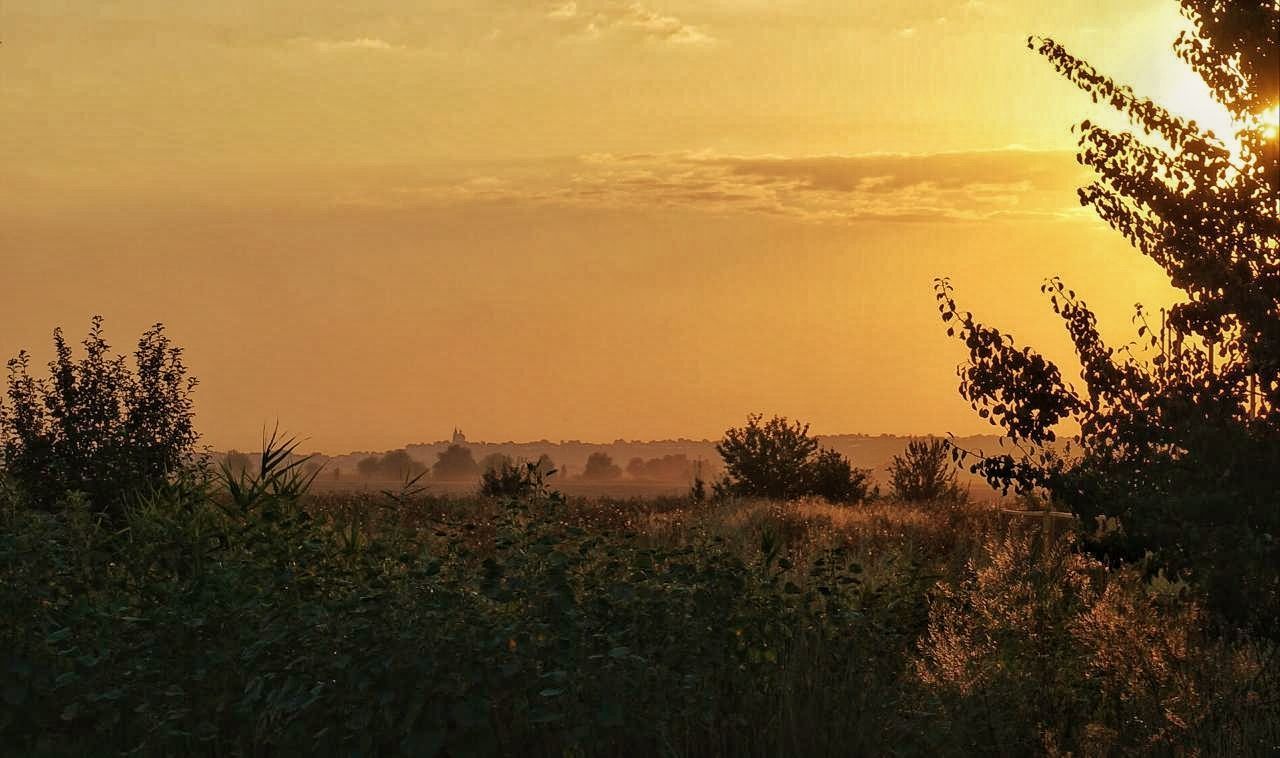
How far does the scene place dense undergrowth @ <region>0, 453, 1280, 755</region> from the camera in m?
7.50

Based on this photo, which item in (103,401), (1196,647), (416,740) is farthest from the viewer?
(103,401)

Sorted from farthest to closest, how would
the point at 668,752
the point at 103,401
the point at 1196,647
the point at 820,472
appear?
the point at 820,472
the point at 103,401
the point at 1196,647
the point at 668,752

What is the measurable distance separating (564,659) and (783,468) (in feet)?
83.2

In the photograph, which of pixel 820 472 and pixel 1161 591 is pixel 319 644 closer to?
Result: pixel 1161 591

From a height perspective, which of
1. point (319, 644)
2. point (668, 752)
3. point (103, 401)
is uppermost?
point (103, 401)

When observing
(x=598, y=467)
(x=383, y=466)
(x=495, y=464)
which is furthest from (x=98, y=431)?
(x=598, y=467)

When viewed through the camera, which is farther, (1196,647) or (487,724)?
(1196,647)

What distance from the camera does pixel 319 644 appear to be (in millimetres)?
7820

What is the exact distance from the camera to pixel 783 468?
107 feet

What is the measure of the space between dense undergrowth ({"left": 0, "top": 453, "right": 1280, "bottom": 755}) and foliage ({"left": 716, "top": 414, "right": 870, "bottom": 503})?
21741mm

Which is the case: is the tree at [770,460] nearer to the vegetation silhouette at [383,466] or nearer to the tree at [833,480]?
the tree at [833,480]

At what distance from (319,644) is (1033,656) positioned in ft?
14.7

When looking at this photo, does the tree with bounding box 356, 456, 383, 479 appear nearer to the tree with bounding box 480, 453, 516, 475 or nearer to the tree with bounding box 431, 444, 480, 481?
the tree with bounding box 431, 444, 480, 481

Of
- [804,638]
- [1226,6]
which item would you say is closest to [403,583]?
[804,638]
